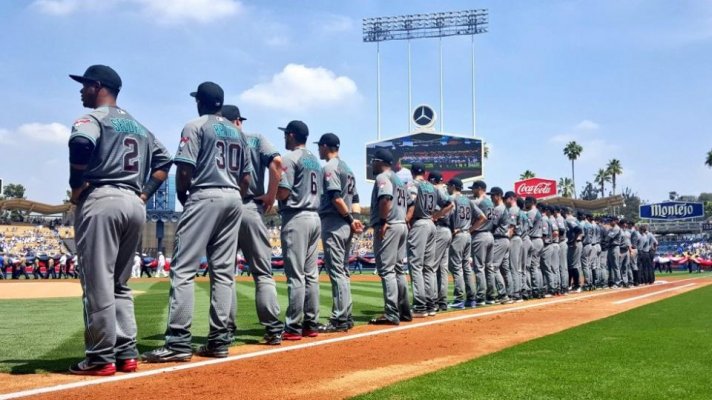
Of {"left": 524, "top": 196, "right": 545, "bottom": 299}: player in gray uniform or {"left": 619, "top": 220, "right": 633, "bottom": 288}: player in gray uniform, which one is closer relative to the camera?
{"left": 524, "top": 196, "right": 545, "bottom": 299}: player in gray uniform

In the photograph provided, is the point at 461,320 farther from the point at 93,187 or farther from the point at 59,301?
the point at 59,301

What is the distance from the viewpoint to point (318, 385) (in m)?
3.98

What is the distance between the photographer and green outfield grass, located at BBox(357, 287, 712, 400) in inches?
145

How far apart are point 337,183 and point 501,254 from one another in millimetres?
5822

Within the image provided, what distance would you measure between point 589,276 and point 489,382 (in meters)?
14.0

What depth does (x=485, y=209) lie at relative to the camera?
11.3 meters

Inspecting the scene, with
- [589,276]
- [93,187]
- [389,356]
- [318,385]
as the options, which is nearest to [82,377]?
[93,187]

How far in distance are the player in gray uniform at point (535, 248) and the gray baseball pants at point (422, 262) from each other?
491cm

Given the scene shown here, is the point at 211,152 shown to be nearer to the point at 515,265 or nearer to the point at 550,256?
the point at 515,265

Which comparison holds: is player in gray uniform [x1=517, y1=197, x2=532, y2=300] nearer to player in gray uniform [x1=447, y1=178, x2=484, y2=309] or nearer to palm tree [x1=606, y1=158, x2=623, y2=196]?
player in gray uniform [x1=447, y1=178, x2=484, y2=309]

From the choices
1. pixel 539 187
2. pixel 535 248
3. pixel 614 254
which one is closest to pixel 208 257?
pixel 535 248

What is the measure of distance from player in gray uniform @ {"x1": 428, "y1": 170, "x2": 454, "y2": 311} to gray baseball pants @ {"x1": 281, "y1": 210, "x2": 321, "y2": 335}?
10.7ft

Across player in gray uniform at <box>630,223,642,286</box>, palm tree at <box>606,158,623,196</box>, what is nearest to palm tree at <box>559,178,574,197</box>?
palm tree at <box>606,158,623,196</box>

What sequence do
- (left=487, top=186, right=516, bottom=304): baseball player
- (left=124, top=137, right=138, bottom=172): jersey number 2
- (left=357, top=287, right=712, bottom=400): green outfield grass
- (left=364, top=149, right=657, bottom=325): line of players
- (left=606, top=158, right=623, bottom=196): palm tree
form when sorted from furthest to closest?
(left=606, top=158, right=623, bottom=196): palm tree < (left=487, top=186, right=516, bottom=304): baseball player < (left=364, top=149, right=657, bottom=325): line of players < (left=124, top=137, right=138, bottom=172): jersey number 2 < (left=357, top=287, right=712, bottom=400): green outfield grass
